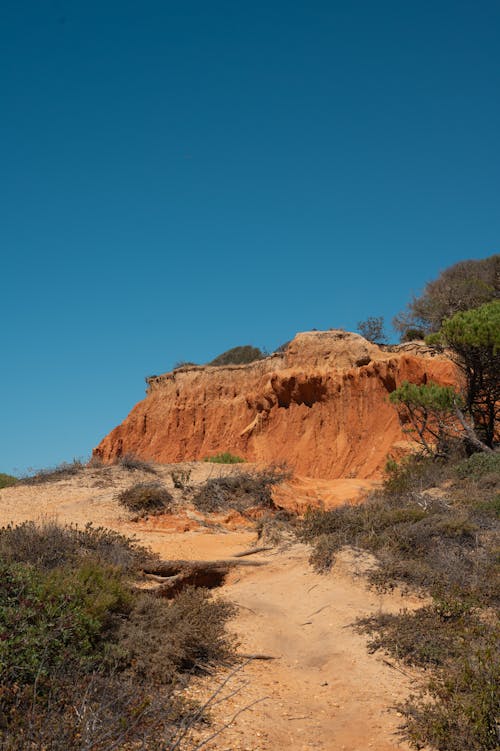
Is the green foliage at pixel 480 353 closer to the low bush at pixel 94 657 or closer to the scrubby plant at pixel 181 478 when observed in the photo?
the scrubby plant at pixel 181 478

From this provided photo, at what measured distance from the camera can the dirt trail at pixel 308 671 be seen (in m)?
4.66

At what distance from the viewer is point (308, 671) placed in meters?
6.06

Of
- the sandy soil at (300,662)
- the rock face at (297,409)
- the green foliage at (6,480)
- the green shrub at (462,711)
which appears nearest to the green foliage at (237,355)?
the rock face at (297,409)

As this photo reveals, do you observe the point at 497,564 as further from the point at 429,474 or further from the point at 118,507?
the point at 118,507

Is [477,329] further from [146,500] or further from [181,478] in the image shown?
[146,500]

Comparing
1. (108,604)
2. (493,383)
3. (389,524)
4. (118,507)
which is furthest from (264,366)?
(108,604)

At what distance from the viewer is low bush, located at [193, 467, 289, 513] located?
14.9 meters

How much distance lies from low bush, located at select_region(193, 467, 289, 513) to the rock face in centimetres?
688

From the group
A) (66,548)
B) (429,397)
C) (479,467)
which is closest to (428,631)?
(66,548)

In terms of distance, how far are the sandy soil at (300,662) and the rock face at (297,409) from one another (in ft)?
44.4

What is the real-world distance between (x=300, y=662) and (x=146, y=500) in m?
8.34

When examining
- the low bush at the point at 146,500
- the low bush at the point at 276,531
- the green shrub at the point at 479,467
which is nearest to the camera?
the low bush at the point at 276,531

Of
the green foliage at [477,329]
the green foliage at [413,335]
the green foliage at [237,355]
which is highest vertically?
the green foliage at [237,355]

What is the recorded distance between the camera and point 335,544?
28.4ft
